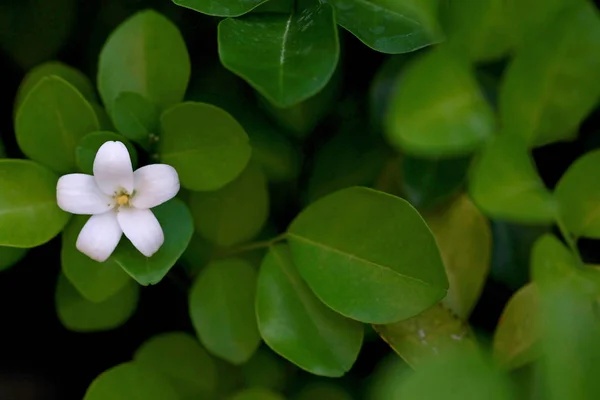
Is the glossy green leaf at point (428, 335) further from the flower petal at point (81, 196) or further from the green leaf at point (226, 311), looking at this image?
the flower petal at point (81, 196)

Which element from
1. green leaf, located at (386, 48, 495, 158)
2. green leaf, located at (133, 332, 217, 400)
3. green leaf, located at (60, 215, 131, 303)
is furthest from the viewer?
green leaf, located at (133, 332, 217, 400)

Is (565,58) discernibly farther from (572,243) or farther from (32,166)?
(32,166)

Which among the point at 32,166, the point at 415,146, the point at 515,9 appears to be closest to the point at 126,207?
the point at 32,166

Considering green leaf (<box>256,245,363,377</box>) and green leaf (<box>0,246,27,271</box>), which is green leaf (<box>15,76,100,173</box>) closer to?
green leaf (<box>0,246,27,271</box>)

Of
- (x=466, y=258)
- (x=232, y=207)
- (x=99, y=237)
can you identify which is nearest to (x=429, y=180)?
(x=466, y=258)

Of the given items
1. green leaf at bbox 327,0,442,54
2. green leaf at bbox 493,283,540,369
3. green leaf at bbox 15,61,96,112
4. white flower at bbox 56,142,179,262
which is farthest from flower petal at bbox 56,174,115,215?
green leaf at bbox 493,283,540,369

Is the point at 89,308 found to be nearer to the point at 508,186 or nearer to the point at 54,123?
the point at 54,123

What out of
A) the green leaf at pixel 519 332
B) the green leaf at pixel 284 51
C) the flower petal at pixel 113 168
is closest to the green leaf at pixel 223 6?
the green leaf at pixel 284 51
